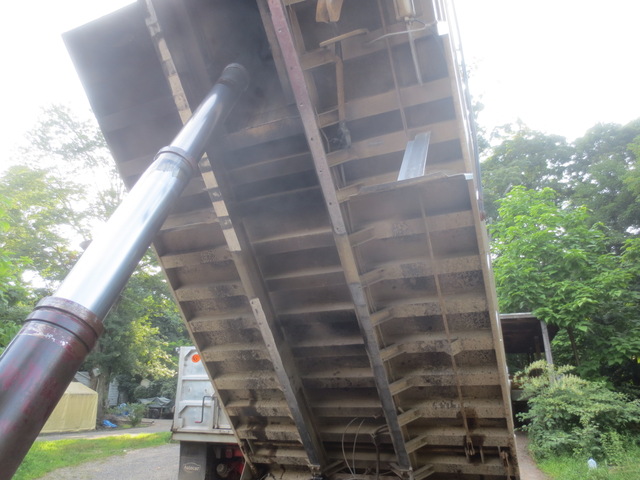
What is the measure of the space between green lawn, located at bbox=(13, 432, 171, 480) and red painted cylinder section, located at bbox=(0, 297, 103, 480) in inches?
286

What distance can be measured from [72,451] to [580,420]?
411 inches

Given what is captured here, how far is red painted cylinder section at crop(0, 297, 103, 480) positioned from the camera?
1152 millimetres

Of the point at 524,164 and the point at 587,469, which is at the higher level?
the point at 524,164

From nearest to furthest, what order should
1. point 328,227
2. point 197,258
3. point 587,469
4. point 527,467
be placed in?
point 328,227
point 197,258
point 587,469
point 527,467

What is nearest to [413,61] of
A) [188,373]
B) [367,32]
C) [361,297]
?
[367,32]

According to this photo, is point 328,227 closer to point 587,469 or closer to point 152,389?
point 587,469

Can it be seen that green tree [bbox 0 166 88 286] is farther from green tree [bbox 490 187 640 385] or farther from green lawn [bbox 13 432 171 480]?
green tree [bbox 490 187 640 385]


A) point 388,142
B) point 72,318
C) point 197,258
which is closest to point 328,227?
point 388,142

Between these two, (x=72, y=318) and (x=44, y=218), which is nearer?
(x=72, y=318)

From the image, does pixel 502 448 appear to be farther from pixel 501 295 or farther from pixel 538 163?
pixel 538 163

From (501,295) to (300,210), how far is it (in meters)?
9.10

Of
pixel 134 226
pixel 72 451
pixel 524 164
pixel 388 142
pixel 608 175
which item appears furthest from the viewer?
pixel 524 164

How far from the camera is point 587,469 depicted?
246 inches

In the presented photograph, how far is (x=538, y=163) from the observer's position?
20.5m
